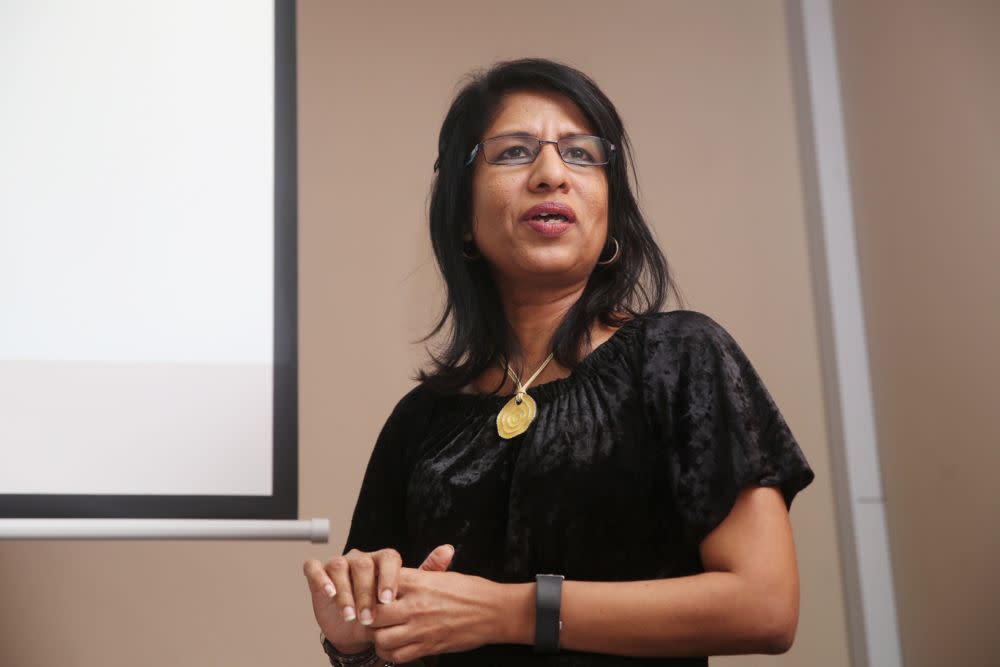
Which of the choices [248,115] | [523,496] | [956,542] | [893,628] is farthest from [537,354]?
[893,628]

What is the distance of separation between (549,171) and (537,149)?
5 cm

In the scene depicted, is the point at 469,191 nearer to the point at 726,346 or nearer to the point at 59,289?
the point at 726,346

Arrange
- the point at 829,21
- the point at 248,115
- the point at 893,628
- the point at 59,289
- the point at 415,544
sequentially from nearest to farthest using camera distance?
the point at 415,544
the point at 59,289
the point at 248,115
the point at 893,628
the point at 829,21

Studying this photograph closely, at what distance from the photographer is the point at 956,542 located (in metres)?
1.92

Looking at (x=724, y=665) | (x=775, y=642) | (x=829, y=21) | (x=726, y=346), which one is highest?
(x=829, y=21)

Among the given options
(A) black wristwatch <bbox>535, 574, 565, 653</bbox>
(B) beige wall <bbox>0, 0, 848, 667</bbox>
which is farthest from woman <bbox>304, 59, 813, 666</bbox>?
(B) beige wall <bbox>0, 0, 848, 667</bbox>

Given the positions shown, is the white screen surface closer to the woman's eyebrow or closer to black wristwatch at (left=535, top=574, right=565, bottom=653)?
the woman's eyebrow

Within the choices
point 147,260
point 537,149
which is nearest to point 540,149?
point 537,149

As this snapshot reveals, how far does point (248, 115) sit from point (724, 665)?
55.8 inches

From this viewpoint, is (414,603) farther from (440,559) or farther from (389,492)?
(389,492)

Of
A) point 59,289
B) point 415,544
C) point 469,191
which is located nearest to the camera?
point 415,544

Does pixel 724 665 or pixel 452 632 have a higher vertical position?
pixel 452 632

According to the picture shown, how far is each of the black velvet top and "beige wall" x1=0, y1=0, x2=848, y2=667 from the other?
0.90 metres

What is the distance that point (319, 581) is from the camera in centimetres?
114
